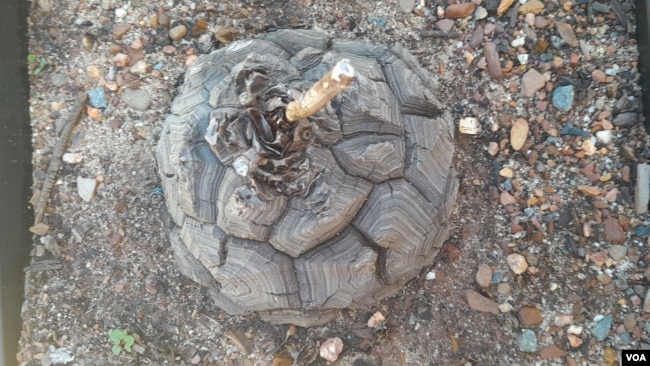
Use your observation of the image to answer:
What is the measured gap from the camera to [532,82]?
4.88 ft

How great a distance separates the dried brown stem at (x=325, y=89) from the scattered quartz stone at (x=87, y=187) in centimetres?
98

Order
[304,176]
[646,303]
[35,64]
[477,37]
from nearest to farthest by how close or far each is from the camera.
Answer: [304,176] < [646,303] < [477,37] < [35,64]

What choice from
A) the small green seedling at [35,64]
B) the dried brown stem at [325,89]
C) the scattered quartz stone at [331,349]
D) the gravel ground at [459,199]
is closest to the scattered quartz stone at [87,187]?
the gravel ground at [459,199]

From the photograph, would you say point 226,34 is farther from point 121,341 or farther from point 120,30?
point 121,341

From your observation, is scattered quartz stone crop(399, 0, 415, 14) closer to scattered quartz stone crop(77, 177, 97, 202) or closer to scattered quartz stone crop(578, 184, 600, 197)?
scattered quartz stone crop(578, 184, 600, 197)

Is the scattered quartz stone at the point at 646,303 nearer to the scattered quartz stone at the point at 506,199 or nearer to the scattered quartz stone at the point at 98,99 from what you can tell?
the scattered quartz stone at the point at 506,199

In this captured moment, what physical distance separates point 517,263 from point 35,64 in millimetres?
1482

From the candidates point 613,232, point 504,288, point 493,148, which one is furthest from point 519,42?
point 504,288

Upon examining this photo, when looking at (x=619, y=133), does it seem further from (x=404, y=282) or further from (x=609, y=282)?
(x=404, y=282)

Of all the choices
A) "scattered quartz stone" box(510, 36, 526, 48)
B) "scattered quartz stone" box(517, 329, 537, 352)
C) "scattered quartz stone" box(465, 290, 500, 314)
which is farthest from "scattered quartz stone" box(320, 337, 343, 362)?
"scattered quartz stone" box(510, 36, 526, 48)

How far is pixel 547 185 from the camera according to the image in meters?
1.48

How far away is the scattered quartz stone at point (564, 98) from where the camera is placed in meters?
1.47

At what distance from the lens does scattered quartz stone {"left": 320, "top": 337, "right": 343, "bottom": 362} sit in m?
1.49

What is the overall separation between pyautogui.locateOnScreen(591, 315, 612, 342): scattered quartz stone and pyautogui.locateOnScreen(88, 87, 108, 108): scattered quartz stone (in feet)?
4.83
